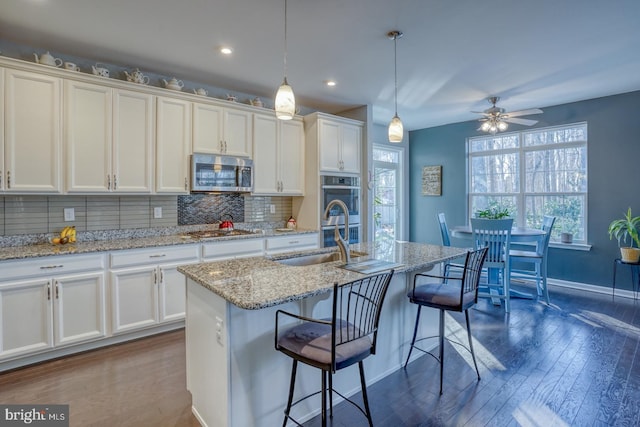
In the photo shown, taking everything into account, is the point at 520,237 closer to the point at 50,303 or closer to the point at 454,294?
the point at 454,294

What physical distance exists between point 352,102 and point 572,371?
3.86 metres

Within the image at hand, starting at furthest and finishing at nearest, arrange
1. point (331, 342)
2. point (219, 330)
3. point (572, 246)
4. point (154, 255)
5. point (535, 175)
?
point (535, 175) → point (572, 246) → point (154, 255) → point (219, 330) → point (331, 342)

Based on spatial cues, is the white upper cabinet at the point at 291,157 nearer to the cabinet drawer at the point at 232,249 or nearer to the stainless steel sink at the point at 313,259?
the cabinet drawer at the point at 232,249

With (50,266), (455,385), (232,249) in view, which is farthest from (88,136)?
(455,385)

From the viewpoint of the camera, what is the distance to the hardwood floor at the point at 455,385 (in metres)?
1.99

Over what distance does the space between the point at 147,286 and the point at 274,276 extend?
185 centimetres

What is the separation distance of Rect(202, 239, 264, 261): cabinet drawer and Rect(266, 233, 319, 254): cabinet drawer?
0.14 m

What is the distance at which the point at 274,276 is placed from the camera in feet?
6.11

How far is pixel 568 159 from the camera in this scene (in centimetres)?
490

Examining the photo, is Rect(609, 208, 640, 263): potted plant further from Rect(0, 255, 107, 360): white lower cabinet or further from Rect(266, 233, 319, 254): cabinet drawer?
Rect(0, 255, 107, 360): white lower cabinet

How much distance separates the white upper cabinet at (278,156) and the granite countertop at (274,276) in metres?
1.86


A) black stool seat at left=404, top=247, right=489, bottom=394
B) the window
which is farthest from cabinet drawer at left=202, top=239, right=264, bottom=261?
the window

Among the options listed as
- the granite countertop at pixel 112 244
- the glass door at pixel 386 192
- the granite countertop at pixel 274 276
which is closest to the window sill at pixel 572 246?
the glass door at pixel 386 192

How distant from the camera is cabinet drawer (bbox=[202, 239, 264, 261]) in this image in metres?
3.44
